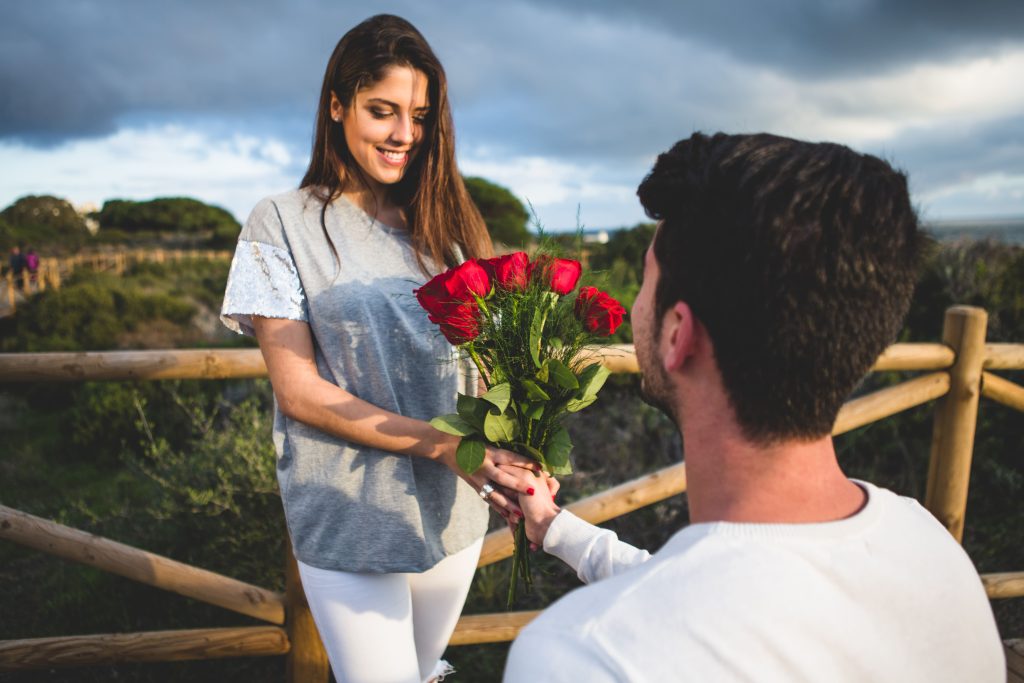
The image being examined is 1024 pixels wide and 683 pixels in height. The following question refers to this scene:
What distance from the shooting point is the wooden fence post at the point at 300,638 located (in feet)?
8.56

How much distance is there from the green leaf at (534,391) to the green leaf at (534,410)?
0.9 inches

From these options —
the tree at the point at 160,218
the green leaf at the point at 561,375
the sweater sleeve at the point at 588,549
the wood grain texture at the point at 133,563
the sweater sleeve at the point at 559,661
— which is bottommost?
the wood grain texture at the point at 133,563

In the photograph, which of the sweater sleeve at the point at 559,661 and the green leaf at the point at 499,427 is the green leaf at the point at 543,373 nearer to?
the green leaf at the point at 499,427

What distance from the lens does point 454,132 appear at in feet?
6.55

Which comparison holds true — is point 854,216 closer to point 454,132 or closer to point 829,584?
point 829,584

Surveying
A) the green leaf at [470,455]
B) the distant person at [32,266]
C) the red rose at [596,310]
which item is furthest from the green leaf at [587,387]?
the distant person at [32,266]

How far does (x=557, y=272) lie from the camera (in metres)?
1.52

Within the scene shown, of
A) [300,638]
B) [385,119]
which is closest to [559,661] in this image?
[385,119]

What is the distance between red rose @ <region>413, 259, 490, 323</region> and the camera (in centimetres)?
146

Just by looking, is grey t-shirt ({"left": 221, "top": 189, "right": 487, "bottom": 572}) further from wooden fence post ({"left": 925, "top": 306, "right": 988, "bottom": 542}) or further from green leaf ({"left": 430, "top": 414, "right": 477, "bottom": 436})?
wooden fence post ({"left": 925, "top": 306, "right": 988, "bottom": 542})

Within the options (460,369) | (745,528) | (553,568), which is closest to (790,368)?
(745,528)

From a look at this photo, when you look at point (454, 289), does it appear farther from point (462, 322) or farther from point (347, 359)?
point (347, 359)

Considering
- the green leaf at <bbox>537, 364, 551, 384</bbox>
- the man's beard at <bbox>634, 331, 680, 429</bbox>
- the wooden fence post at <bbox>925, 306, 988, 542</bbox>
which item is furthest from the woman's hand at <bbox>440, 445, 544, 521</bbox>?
the wooden fence post at <bbox>925, 306, 988, 542</bbox>

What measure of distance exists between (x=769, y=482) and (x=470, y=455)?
0.72 meters
